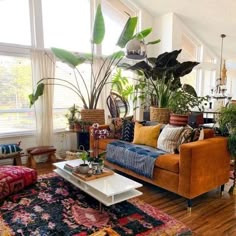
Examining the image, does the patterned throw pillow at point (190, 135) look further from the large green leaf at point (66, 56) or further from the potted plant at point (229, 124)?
the large green leaf at point (66, 56)

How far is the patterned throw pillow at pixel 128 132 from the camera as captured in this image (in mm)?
4062

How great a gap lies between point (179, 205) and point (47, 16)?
4.27 meters

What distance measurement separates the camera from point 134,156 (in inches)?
126

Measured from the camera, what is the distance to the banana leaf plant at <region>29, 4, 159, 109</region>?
425 centimetres

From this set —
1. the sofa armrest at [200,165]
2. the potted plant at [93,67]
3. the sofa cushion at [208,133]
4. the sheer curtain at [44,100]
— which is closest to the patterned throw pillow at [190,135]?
the sofa cushion at [208,133]

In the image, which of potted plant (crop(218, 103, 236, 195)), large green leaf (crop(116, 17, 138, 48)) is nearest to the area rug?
potted plant (crop(218, 103, 236, 195))

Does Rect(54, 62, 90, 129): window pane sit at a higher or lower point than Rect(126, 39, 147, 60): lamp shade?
lower

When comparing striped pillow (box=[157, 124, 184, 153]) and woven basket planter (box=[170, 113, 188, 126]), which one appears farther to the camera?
woven basket planter (box=[170, 113, 188, 126])

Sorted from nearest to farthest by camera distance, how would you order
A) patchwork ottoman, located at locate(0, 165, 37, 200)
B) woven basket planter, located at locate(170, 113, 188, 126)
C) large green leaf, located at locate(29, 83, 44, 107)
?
patchwork ottoman, located at locate(0, 165, 37, 200), woven basket planter, located at locate(170, 113, 188, 126), large green leaf, located at locate(29, 83, 44, 107)

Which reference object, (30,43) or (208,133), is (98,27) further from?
(208,133)

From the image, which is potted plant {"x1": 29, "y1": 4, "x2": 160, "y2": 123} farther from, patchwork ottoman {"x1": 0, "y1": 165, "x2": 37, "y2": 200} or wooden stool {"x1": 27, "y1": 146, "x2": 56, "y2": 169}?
patchwork ottoman {"x1": 0, "y1": 165, "x2": 37, "y2": 200}

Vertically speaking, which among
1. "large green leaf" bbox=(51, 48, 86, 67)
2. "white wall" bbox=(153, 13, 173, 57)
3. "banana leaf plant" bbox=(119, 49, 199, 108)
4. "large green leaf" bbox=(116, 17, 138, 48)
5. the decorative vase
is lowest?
the decorative vase

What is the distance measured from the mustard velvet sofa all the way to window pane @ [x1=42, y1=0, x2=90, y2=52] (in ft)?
11.1

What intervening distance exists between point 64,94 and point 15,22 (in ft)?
5.40
